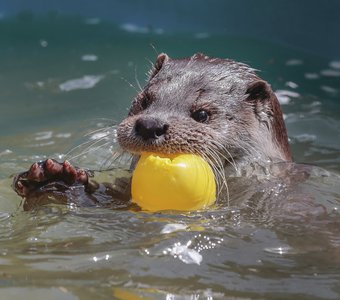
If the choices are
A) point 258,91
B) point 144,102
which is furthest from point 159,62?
point 258,91

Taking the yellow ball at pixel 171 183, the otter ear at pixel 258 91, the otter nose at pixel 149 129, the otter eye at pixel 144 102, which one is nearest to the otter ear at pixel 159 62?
the otter eye at pixel 144 102

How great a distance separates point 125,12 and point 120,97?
2.48 m

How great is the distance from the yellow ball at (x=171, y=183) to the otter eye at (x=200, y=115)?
0.41 metres

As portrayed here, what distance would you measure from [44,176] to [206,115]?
91cm

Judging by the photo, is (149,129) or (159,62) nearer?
(149,129)

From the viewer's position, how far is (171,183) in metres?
3.81

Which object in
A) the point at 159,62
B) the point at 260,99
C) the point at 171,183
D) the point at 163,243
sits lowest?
the point at 163,243

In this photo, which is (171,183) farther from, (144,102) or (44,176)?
(144,102)

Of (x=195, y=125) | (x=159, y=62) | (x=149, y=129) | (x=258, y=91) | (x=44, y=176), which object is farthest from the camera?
(x=159, y=62)

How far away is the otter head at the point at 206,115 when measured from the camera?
4059 millimetres

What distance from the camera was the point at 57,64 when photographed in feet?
27.4

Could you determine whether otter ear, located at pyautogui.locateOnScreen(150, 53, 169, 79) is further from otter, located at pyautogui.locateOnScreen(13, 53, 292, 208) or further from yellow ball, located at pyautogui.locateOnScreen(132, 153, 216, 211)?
yellow ball, located at pyautogui.locateOnScreen(132, 153, 216, 211)

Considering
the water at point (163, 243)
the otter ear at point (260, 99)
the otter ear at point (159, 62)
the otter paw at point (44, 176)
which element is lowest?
the water at point (163, 243)

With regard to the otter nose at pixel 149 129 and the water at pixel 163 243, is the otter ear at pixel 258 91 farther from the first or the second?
the otter nose at pixel 149 129
